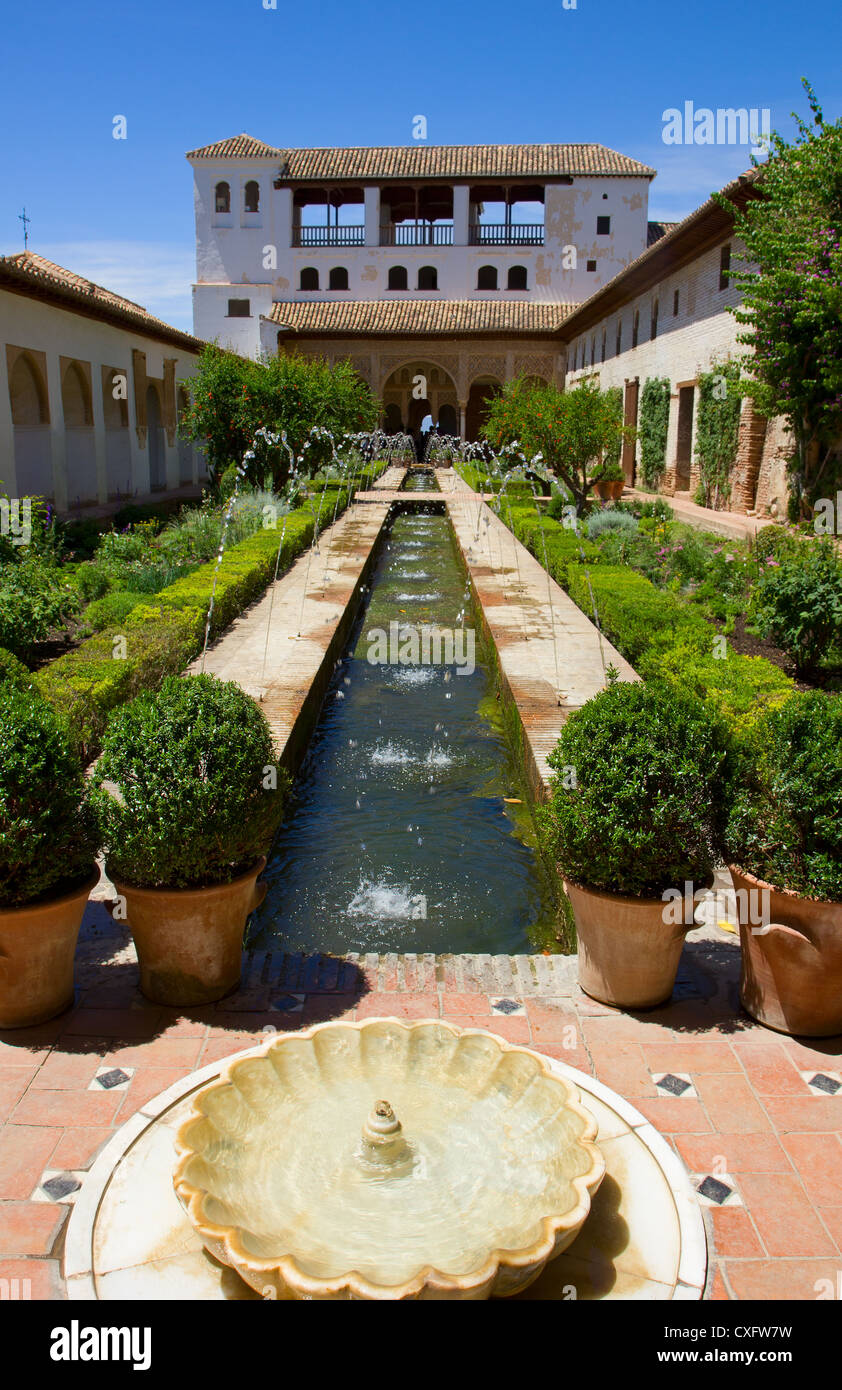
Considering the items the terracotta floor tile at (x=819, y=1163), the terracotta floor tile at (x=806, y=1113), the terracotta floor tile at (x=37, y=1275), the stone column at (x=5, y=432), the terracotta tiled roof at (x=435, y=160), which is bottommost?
the terracotta floor tile at (x=819, y=1163)

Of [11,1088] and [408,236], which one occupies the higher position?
[408,236]

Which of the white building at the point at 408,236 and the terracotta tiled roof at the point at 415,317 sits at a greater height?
the white building at the point at 408,236

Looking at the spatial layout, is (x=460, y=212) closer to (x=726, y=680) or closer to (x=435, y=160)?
(x=435, y=160)

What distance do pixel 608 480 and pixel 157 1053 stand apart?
19.3 metres

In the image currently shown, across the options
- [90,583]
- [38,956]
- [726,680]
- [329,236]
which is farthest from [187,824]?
[329,236]

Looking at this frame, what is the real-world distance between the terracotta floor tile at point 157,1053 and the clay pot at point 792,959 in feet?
6.27

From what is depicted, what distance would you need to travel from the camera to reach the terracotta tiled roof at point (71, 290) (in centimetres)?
1411

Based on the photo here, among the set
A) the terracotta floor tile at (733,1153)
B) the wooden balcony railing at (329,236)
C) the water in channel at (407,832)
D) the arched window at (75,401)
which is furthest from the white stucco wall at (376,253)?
the terracotta floor tile at (733,1153)

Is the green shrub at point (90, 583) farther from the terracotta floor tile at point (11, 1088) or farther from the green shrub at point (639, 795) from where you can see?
the green shrub at point (639, 795)

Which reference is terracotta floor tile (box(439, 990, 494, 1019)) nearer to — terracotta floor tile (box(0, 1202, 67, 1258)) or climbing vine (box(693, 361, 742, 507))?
terracotta floor tile (box(0, 1202, 67, 1258))

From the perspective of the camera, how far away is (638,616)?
870cm

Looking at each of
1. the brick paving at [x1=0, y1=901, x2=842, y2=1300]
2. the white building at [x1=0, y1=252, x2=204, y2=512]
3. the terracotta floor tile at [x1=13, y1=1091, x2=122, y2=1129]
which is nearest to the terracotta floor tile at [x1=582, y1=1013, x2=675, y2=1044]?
the brick paving at [x1=0, y1=901, x2=842, y2=1300]

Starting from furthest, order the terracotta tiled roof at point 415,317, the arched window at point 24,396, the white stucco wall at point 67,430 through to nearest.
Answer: the terracotta tiled roof at point 415,317 < the arched window at point 24,396 < the white stucco wall at point 67,430

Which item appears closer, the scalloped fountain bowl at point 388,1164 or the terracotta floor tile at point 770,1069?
the scalloped fountain bowl at point 388,1164
